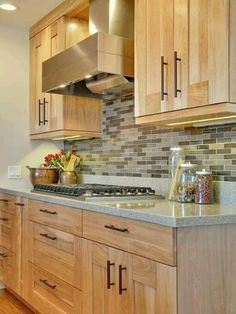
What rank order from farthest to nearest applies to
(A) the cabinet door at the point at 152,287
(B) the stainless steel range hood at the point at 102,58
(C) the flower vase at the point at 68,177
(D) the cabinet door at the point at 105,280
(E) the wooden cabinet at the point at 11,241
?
(C) the flower vase at the point at 68,177 → (E) the wooden cabinet at the point at 11,241 → (B) the stainless steel range hood at the point at 102,58 → (D) the cabinet door at the point at 105,280 → (A) the cabinet door at the point at 152,287

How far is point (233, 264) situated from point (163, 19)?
50.0 inches

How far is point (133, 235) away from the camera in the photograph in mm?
1809

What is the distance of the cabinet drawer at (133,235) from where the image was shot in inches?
62.9

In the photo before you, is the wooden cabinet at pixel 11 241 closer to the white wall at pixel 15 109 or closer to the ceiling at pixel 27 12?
the white wall at pixel 15 109

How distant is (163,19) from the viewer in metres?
2.12

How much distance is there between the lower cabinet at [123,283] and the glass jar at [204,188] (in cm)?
52

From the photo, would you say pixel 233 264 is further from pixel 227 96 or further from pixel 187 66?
pixel 187 66

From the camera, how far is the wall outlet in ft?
12.2

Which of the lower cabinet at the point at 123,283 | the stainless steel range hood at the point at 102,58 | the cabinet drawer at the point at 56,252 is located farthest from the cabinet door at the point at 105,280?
the stainless steel range hood at the point at 102,58

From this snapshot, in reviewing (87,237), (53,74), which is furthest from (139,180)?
(53,74)

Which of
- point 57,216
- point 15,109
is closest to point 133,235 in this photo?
point 57,216

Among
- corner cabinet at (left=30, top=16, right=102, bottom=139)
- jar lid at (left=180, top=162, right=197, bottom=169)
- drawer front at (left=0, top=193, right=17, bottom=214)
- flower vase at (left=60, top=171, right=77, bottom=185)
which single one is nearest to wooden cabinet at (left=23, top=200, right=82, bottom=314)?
drawer front at (left=0, top=193, right=17, bottom=214)

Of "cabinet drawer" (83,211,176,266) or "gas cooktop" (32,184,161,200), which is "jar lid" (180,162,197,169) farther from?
"cabinet drawer" (83,211,176,266)

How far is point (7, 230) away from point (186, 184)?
1.83 metres
